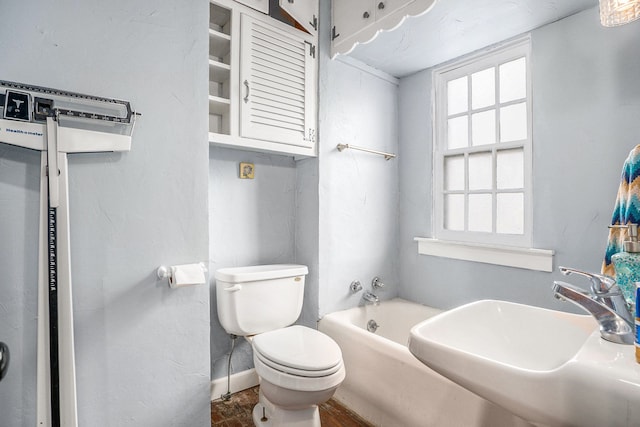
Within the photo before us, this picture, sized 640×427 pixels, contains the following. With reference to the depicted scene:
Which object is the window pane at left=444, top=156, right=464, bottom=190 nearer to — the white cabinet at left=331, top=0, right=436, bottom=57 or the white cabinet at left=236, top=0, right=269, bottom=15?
the white cabinet at left=331, top=0, right=436, bottom=57

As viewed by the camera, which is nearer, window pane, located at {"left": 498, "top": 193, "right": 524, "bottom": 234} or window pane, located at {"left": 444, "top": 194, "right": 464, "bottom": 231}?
window pane, located at {"left": 498, "top": 193, "right": 524, "bottom": 234}

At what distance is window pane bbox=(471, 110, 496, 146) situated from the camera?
199 cm

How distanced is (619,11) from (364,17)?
3.74 feet

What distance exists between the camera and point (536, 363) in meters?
0.98

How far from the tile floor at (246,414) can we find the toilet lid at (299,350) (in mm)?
481

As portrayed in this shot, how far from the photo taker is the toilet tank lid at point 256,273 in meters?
1.61

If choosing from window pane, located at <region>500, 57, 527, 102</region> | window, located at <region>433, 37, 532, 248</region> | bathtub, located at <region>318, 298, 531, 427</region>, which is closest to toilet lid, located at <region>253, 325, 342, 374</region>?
bathtub, located at <region>318, 298, 531, 427</region>

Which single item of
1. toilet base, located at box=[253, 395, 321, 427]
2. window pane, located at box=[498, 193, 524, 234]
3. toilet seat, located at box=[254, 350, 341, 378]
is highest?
window pane, located at box=[498, 193, 524, 234]

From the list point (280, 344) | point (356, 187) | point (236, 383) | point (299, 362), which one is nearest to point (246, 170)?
point (356, 187)

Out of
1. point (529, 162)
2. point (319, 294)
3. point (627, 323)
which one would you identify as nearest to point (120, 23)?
point (319, 294)

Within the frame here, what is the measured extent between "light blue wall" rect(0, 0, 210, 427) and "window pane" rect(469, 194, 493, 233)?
1.65m

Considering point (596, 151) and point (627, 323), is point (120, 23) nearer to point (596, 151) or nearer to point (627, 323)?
point (627, 323)

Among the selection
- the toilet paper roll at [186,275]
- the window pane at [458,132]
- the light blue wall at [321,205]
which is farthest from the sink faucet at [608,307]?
the window pane at [458,132]

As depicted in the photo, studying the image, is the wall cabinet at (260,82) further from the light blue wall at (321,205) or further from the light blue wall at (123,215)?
the light blue wall at (123,215)
